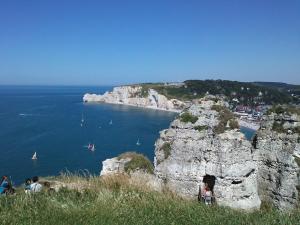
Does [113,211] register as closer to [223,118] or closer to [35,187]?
[35,187]

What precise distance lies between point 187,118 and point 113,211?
353 inches

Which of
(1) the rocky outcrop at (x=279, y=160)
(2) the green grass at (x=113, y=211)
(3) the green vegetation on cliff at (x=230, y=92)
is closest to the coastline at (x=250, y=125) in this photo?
(3) the green vegetation on cliff at (x=230, y=92)

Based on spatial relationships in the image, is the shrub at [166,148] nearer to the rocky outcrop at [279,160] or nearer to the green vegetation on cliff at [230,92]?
the rocky outcrop at [279,160]

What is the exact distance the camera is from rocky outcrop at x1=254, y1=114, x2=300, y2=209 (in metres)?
12.7

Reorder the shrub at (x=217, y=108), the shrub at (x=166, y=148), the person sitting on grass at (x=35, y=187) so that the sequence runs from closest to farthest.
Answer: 1. the person sitting on grass at (x=35, y=187)
2. the shrub at (x=166, y=148)
3. the shrub at (x=217, y=108)

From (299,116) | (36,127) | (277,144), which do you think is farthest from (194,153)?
(36,127)

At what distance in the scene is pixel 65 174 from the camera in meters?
8.33

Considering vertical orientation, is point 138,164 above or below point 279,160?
below

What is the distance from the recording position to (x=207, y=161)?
530 inches

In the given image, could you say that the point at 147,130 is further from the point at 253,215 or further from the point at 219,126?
the point at 253,215

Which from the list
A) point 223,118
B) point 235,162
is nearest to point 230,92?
point 223,118

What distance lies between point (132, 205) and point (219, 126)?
8.31 m

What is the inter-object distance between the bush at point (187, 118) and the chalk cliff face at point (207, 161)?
4.1 inches

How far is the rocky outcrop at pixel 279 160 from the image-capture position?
41.6 ft
